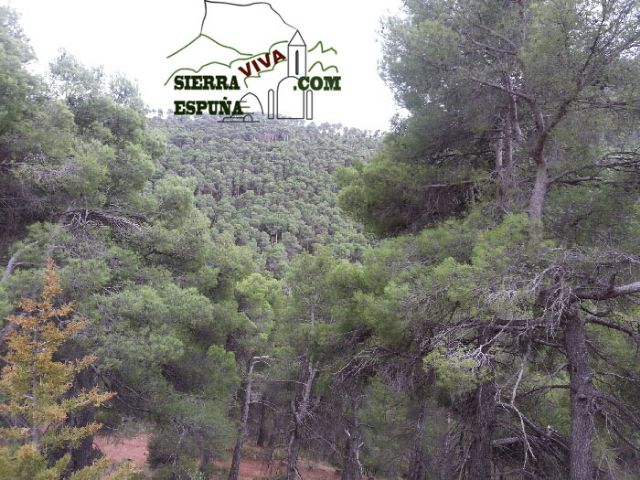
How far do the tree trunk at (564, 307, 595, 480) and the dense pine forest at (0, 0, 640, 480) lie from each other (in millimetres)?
21

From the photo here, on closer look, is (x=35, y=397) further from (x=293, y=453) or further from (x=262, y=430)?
(x=262, y=430)

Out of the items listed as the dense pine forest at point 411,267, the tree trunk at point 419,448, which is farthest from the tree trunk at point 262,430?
the tree trunk at point 419,448

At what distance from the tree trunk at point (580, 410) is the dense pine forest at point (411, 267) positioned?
2 centimetres

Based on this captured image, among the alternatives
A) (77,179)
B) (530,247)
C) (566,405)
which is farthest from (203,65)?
(566,405)

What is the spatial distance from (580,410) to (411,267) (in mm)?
2210

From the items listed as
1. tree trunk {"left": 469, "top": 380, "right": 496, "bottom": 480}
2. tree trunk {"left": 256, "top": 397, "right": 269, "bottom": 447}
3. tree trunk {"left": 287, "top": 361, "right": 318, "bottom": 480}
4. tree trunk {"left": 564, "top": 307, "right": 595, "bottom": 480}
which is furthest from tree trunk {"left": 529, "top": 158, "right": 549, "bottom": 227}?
tree trunk {"left": 256, "top": 397, "right": 269, "bottom": 447}

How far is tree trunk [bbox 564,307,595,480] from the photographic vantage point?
4.68 metres

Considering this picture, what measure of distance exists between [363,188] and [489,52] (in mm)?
2441

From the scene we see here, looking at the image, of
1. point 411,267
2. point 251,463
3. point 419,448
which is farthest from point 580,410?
point 251,463

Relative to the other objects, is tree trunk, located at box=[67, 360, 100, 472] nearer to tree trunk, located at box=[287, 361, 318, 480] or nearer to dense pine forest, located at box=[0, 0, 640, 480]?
dense pine forest, located at box=[0, 0, 640, 480]

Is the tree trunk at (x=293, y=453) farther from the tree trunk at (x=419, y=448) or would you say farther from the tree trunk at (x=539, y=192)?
the tree trunk at (x=539, y=192)

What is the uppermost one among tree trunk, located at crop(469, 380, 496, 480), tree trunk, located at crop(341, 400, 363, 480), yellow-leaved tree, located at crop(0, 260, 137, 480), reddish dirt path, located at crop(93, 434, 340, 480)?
yellow-leaved tree, located at crop(0, 260, 137, 480)

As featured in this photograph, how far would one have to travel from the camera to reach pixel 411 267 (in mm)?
5715

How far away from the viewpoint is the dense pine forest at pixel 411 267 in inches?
191
